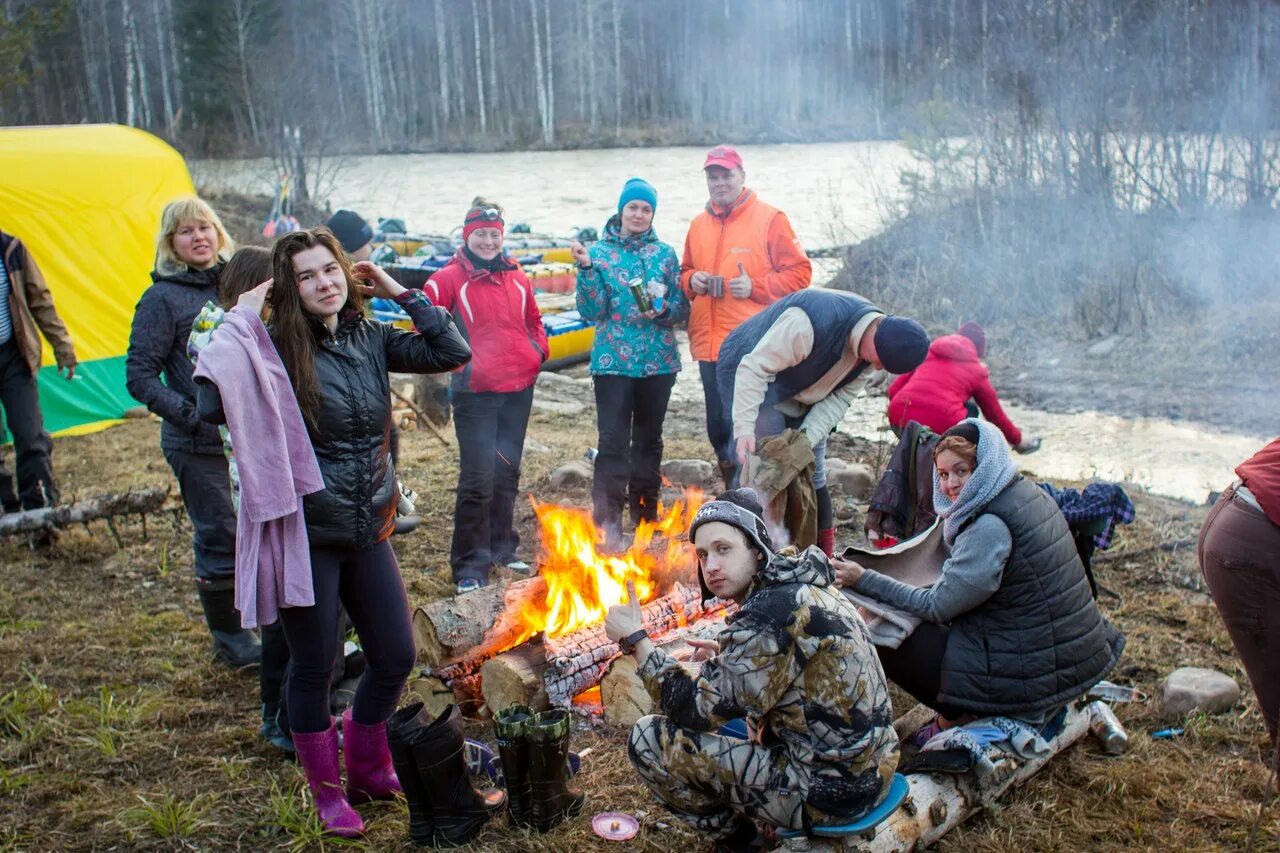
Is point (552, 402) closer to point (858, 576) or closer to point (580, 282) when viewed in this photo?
point (580, 282)

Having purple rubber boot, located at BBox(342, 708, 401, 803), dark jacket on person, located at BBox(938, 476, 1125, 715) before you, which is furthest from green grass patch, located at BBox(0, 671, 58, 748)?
dark jacket on person, located at BBox(938, 476, 1125, 715)

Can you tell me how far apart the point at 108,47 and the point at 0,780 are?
29.0 meters

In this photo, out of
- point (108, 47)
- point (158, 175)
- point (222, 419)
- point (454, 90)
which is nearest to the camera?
point (222, 419)

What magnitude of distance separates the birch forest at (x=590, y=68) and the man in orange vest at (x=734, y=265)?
7.38m

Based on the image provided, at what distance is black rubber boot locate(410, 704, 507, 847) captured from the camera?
10.4ft

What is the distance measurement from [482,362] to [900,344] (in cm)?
210

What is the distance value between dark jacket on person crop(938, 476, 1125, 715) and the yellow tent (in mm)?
7769

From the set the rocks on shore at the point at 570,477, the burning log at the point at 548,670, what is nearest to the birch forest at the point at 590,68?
the rocks on shore at the point at 570,477

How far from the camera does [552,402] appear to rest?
10047mm

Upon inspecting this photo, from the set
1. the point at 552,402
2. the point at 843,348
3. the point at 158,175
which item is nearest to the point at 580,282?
the point at 843,348

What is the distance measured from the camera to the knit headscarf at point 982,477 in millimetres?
3404

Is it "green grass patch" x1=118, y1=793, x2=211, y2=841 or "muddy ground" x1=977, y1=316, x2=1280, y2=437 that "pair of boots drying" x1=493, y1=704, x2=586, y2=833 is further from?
"muddy ground" x1=977, y1=316, x2=1280, y2=437

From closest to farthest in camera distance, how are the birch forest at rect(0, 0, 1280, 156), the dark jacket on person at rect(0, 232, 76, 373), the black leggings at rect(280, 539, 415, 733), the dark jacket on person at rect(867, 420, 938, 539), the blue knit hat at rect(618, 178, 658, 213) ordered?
1. the black leggings at rect(280, 539, 415, 733)
2. the dark jacket on person at rect(867, 420, 938, 539)
3. the blue knit hat at rect(618, 178, 658, 213)
4. the dark jacket on person at rect(0, 232, 76, 373)
5. the birch forest at rect(0, 0, 1280, 156)

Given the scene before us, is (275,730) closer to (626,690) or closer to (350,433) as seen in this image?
(626,690)
